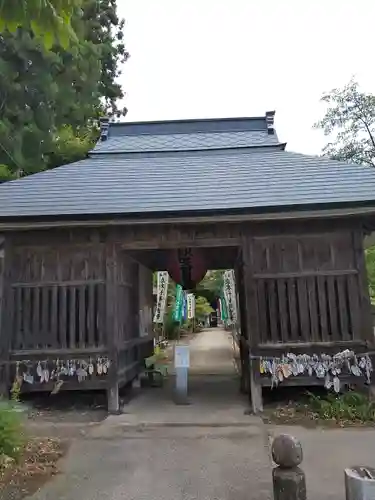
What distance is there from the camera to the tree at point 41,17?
2.59 metres

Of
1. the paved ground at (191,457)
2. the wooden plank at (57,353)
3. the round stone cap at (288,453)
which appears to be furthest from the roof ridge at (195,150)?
the round stone cap at (288,453)

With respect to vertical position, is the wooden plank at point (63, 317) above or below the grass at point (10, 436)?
above

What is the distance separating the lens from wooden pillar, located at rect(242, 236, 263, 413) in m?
6.98

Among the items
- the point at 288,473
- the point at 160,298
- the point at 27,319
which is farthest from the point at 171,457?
the point at 160,298

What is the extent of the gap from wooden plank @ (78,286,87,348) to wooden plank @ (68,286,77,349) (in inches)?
3.3

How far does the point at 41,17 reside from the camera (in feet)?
8.70

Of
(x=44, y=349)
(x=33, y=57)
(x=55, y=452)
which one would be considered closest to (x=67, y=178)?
(x=44, y=349)

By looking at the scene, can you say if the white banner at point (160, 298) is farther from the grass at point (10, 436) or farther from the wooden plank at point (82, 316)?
the grass at point (10, 436)

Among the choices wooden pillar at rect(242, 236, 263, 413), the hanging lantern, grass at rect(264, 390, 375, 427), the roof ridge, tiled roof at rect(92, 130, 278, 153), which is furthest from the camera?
tiled roof at rect(92, 130, 278, 153)

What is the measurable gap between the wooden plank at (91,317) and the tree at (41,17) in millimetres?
5002

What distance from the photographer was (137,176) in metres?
8.68

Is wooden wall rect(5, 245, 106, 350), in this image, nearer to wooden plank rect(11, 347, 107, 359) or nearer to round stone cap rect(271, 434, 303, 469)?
wooden plank rect(11, 347, 107, 359)

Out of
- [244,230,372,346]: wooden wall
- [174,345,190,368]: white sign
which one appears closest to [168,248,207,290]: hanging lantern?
[174,345,190,368]: white sign

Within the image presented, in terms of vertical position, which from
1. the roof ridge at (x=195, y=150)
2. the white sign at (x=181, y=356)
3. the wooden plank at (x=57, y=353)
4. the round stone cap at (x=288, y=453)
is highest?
the roof ridge at (x=195, y=150)
